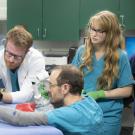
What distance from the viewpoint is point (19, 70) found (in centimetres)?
225

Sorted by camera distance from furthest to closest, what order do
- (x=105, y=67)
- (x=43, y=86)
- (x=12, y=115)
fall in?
1. (x=105, y=67)
2. (x=43, y=86)
3. (x=12, y=115)

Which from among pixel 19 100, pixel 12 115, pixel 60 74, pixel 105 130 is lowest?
pixel 105 130

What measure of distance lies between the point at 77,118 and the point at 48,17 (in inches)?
146

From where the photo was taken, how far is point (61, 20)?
503 centimetres

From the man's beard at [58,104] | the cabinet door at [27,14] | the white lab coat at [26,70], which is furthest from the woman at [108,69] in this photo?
the cabinet door at [27,14]

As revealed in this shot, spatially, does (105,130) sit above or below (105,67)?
below

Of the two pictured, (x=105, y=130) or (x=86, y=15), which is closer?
(x=105, y=130)

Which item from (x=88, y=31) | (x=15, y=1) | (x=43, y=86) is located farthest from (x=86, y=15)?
(x=43, y=86)

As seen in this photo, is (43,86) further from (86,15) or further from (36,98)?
(86,15)

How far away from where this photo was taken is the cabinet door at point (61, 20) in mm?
4980

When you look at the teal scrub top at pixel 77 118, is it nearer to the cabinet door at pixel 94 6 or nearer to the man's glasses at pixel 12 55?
the man's glasses at pixel 12 55

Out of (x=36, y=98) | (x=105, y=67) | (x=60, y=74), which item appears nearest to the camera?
(x=60, y=74)

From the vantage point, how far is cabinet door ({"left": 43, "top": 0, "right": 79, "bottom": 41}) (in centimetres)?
498

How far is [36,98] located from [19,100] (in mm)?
228
